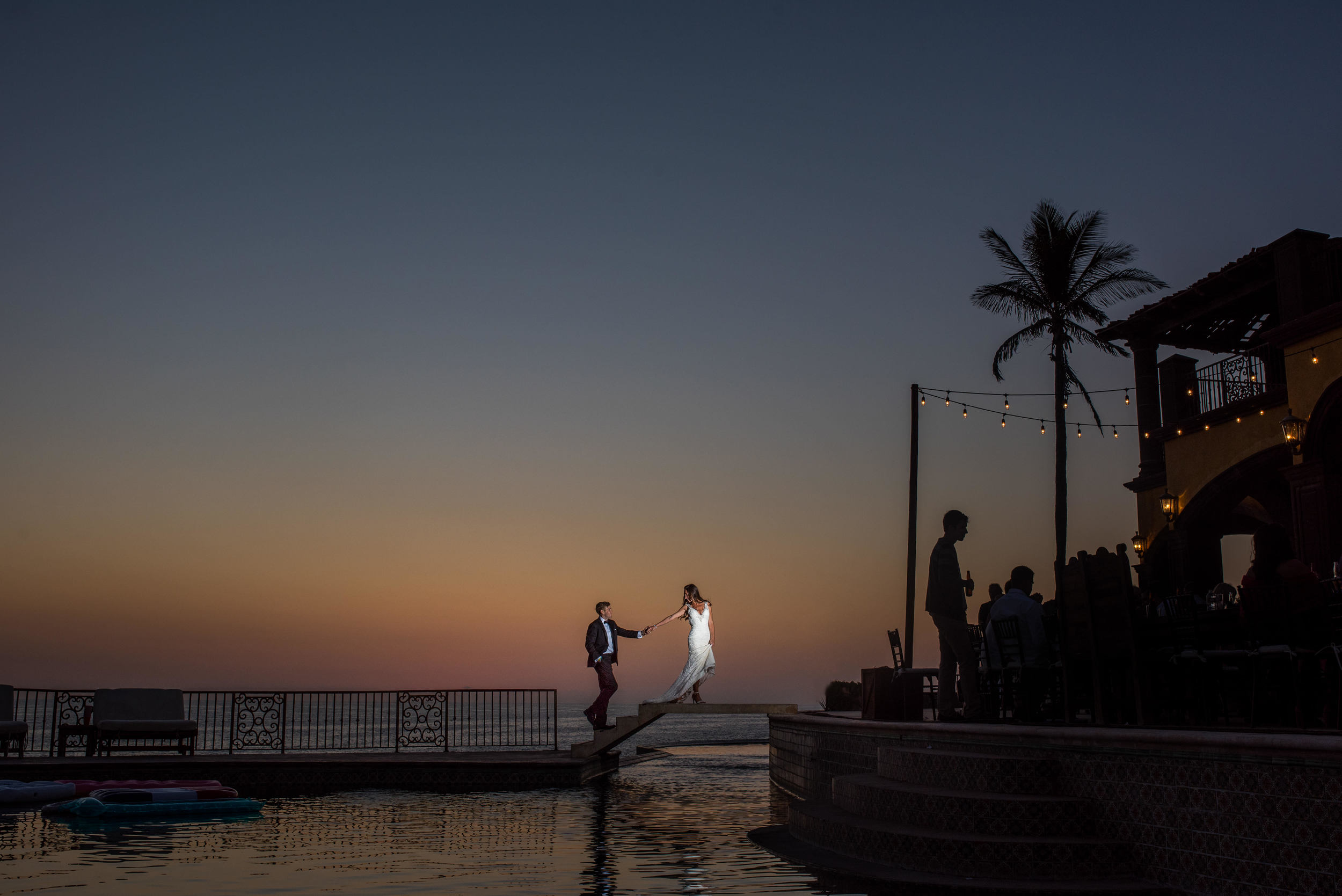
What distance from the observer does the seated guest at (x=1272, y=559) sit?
8094 mm

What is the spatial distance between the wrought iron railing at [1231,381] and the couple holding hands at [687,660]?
388 inches

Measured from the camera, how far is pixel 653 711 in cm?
1656

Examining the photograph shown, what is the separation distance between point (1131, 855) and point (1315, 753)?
5.33 feet

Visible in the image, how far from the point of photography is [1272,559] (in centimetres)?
838

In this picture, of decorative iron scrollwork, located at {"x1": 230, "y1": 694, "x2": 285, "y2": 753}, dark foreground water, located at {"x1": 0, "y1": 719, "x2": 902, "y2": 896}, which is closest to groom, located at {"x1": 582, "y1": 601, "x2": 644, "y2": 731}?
dark foreground water, located at {"x1": 0, "y1": 719, "x2": 902, "y2": 896}

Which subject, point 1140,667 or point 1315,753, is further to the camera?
point 1140,667

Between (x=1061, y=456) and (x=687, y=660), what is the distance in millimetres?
10478

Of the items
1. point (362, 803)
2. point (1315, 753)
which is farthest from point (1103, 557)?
point (362, 803)

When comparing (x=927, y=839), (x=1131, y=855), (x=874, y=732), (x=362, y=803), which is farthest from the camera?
(x=362, y=803)

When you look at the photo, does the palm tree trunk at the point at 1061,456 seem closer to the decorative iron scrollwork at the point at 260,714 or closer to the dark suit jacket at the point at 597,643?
the dark suit jacket at the point at 597,643

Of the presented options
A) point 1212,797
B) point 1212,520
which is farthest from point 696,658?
point 1212,797

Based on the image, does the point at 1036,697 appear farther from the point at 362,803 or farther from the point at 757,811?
the point at 362,803

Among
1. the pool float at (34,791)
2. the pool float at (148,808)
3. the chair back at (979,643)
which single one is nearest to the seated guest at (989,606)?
the chair back at (979,643)

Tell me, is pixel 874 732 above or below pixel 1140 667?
below
